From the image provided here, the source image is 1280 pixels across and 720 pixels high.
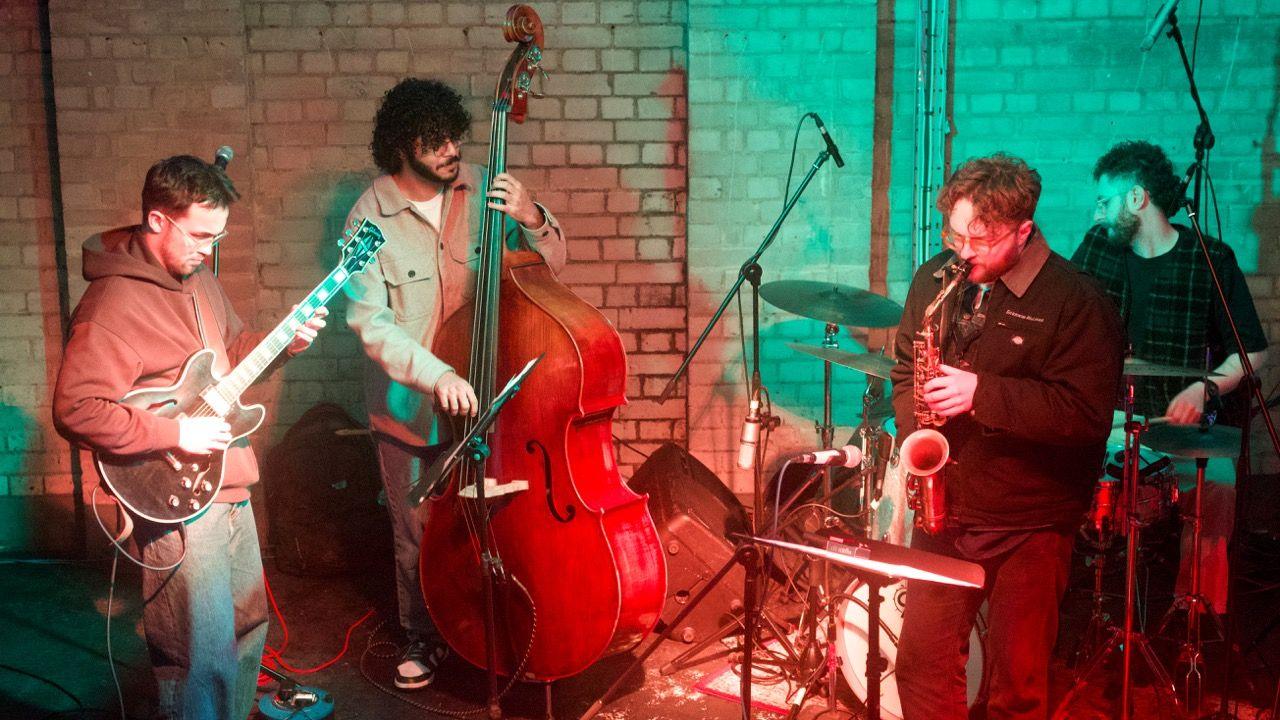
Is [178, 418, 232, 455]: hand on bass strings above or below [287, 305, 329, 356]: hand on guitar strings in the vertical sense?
below

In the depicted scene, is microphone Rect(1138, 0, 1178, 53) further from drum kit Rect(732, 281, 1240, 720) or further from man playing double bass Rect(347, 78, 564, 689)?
man playing double bass Rect(347, 78, 564, 689)

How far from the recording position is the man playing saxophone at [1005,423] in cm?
267

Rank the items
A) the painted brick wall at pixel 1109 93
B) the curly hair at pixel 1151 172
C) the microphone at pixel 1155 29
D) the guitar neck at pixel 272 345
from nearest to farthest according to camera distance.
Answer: the guitar neck at pixel 272 345
the curly hair at pixel 1151 172
the microphone at pixel 1155 29
the painted brick wall at pixel 1109 93

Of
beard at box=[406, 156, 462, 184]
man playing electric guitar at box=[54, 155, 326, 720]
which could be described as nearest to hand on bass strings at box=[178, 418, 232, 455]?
man playing electric guitar at box=[54, 155, 326, 720]

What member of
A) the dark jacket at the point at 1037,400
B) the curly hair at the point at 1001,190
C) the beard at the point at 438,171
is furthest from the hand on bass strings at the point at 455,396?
the curly hair at the point at 1001,190

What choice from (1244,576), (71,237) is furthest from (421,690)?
(1244,576)

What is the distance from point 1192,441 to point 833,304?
135cm

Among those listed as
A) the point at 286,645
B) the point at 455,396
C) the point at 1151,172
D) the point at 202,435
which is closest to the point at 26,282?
the point at 286,645

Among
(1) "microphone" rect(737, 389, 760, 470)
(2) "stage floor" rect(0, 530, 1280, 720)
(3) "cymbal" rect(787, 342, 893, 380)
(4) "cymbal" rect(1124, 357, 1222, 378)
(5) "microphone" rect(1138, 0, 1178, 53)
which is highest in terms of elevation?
(5) "microphone" rect(1138, 0, 1178, 53)

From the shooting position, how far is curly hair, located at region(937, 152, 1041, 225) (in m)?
2.65

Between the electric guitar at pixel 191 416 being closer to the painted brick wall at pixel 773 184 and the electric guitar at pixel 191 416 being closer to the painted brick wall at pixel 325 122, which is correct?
the painted brick wall at pixel 325 122

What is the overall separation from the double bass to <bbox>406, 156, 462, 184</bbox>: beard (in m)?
0.42

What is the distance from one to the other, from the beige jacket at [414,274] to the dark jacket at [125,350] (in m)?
0.70

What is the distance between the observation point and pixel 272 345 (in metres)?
3.08
